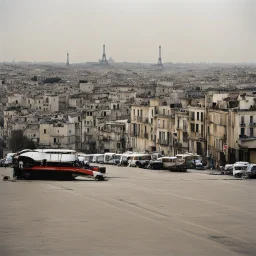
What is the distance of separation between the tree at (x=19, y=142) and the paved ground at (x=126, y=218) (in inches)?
1737

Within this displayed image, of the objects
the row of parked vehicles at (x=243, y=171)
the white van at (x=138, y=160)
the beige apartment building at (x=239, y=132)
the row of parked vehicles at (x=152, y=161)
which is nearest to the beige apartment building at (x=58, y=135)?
the row of parked vehicles at (x=152, y=161)

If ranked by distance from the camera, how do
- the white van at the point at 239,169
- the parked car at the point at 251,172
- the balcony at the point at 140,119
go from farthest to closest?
the balcony at the point at 140,119, the white van at the point at 239,169, the parked car at the point at 251,172

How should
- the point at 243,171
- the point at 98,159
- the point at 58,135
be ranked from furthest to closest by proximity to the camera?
the point at 58,135
the point at 98,159
the point at 243,171

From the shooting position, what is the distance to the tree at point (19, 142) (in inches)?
3039

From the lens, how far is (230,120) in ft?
169

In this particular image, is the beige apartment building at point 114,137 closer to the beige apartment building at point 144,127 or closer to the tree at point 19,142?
the beige apartment building at point 144,127

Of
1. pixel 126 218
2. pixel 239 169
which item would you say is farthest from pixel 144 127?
pixel 126 218

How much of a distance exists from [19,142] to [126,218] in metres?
57.3

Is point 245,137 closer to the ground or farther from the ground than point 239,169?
farther from the ground

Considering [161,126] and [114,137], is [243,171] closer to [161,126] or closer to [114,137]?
[161,126]

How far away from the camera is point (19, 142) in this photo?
3135 inches

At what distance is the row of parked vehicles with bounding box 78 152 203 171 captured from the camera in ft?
139

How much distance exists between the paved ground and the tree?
4412 centimetres

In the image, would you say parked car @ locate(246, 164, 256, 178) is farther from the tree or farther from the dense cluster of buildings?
the tree
